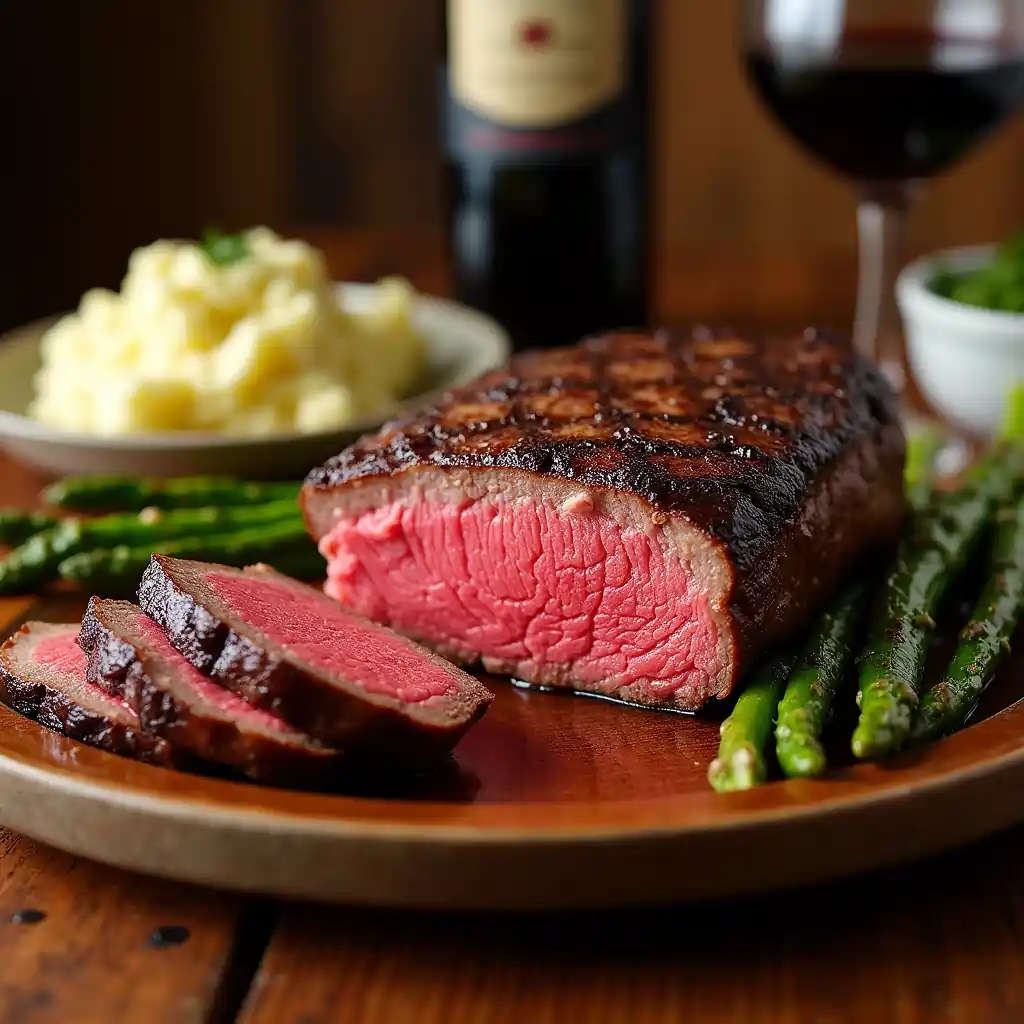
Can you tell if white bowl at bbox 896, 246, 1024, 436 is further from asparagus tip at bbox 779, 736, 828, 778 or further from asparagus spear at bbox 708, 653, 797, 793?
asparagus tip at bbox 779, 736, 828, 778

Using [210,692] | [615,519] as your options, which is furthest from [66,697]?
[615,519]


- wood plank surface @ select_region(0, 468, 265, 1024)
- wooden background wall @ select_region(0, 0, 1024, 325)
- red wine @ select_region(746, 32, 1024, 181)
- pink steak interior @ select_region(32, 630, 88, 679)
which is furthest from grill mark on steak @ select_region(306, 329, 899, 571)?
wooden background wall @ select_region(0, 0, 1024, 325)

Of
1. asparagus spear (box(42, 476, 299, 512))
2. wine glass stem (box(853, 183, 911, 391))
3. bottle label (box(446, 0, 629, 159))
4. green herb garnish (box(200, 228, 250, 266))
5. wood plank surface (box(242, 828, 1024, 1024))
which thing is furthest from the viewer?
wine glass stem (box(853, 183, 911, 391))

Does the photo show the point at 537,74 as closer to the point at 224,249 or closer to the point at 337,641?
the point at 224,249

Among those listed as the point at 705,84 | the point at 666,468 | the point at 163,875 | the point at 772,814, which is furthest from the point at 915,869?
the point at 705,84

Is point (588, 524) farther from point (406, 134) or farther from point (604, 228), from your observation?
point (406, 134)
